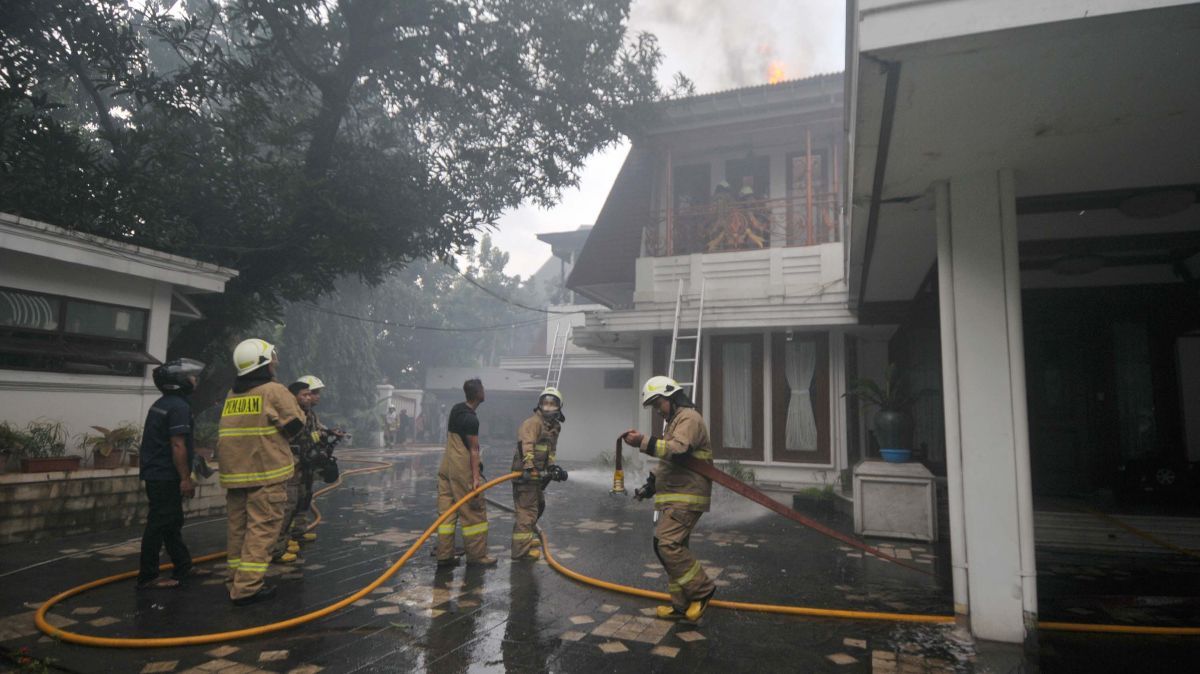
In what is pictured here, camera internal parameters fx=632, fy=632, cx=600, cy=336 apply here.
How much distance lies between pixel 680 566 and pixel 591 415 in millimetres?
14193

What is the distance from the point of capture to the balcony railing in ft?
38.0

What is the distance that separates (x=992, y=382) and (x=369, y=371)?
84.2 feet

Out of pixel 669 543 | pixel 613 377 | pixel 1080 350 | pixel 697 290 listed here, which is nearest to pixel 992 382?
pixel 669 543

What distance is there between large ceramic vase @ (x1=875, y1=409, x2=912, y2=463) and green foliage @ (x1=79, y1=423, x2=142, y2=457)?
31.5ft

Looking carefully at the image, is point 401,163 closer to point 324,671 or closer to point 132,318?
point 132,318

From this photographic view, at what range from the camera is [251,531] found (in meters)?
4.77

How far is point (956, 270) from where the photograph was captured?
4.41 metres

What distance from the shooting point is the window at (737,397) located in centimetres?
1162

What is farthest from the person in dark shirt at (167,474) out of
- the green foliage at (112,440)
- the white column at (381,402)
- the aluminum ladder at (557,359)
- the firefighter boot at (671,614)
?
the white column at (381,402)

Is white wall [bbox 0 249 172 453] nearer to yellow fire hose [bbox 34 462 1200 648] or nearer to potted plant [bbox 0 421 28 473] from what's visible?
potted plant [bbox 0 421 28 473]

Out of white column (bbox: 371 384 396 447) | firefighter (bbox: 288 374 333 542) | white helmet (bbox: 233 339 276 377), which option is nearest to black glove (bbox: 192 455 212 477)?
firefighter (bbox: 288 374 333 542)

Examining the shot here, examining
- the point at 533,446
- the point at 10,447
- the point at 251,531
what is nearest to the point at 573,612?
the point at 533,446

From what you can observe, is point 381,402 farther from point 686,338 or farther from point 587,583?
point 587,583

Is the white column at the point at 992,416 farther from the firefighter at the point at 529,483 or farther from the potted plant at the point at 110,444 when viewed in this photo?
the potted plant at the point at 110,444
